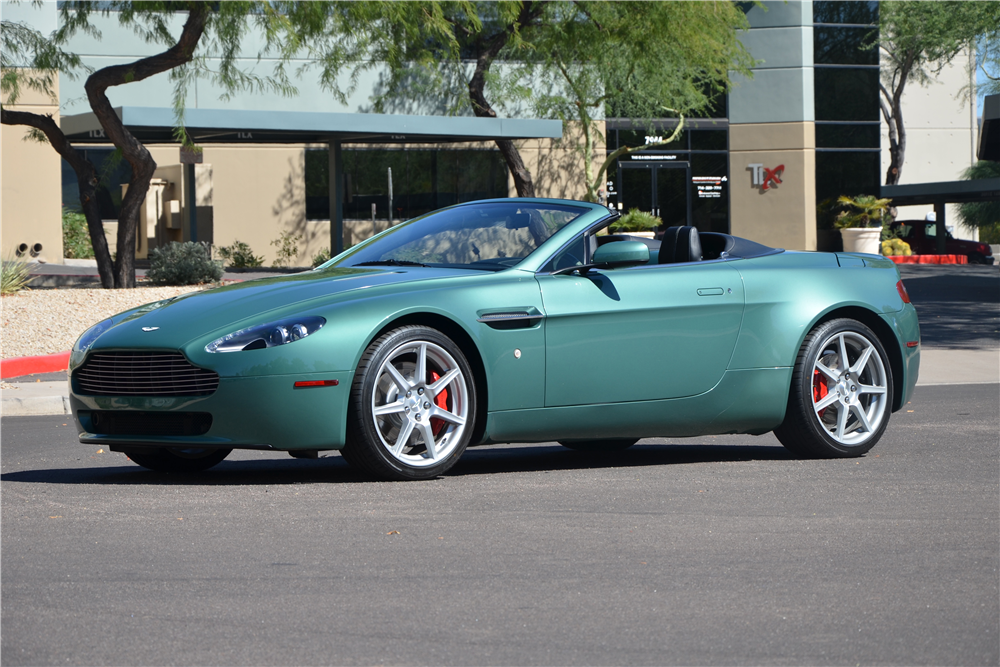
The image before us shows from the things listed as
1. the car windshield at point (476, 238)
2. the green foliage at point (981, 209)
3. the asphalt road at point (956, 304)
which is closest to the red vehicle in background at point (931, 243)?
the asphalt road at point (956, 304)

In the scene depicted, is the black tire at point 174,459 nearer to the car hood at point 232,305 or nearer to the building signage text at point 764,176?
the car hood at point 232,305

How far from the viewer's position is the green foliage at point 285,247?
35.8 metres

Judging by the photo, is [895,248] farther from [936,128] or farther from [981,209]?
[936,128]

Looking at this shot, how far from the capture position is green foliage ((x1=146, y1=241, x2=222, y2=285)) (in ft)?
68.7

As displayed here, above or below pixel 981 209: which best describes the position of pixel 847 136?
above

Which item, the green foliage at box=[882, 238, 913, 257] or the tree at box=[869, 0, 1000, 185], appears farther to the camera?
the green foliage at box=[882, 238, 913, 257]

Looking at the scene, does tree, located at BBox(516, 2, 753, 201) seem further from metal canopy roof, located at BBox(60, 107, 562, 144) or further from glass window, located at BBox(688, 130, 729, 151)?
glass window, located at BBox(688, 130, 729, 151)

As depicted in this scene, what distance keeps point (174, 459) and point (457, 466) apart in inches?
58.2

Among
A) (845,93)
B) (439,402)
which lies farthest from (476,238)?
(845,93)

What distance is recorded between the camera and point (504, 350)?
246 inches

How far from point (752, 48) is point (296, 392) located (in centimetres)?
3966

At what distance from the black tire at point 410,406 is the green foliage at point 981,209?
50214 millimetres

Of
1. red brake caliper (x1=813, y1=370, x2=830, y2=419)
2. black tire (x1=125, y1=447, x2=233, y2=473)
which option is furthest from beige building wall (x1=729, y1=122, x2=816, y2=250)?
black tire (x1=125, y1=447, x2=233, y2=473)

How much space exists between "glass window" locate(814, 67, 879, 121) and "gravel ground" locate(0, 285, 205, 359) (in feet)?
98.9
